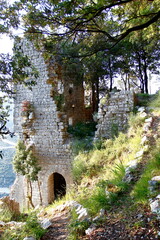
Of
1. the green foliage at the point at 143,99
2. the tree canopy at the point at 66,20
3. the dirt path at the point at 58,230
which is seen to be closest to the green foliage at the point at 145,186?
the dirt path at the point at 58,230

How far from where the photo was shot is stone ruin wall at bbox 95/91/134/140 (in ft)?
29.7

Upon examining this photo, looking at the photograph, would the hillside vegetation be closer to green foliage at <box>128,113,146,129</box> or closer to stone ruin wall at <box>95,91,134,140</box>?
green foliage at <box>128,113,146,129</box>

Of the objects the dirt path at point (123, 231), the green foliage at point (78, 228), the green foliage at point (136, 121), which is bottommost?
the green foliage at point (78, 228)

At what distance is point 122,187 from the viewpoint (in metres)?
4.44

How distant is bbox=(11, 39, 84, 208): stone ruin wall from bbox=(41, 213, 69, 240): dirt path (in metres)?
4.54

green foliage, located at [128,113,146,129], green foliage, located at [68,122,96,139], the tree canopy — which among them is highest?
the tree canopy

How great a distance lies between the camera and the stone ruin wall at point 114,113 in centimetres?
905

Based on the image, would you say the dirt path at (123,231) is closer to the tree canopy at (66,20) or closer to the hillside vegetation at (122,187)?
the hillside vegetation at (122,187)


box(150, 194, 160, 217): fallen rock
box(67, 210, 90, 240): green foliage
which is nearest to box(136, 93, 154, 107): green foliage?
box(150, 194, 160, 217): fallen rock

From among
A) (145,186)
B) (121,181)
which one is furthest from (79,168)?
(145,186)

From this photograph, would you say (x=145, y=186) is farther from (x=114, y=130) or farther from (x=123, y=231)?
(x=114, y=130)

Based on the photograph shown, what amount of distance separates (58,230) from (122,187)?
173 centimetres

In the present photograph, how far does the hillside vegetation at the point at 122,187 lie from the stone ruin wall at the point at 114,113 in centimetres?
58

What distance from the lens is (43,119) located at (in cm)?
1033
